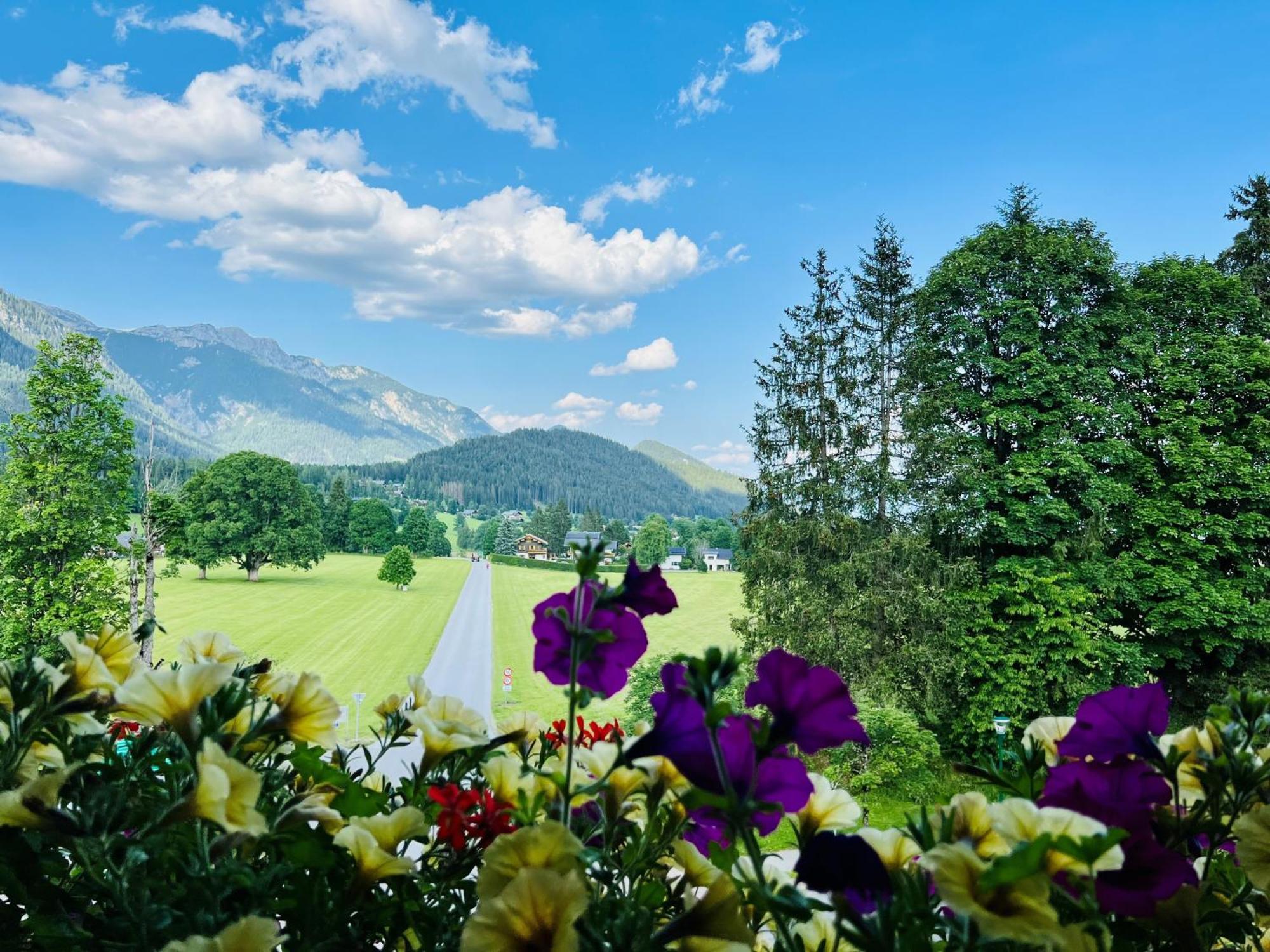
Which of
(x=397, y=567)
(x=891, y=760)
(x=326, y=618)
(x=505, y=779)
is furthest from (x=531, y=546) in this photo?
(x=505, y=779)

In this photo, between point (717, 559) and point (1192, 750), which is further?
point (717, 559)

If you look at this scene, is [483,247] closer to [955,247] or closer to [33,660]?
[955,247]

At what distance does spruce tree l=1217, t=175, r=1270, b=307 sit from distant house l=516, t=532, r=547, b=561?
25231 mm

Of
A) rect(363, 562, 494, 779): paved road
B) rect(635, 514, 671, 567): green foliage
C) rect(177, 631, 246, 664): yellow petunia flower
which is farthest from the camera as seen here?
rect(635, 514, 671, 567): green foliage

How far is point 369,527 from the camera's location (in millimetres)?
27141

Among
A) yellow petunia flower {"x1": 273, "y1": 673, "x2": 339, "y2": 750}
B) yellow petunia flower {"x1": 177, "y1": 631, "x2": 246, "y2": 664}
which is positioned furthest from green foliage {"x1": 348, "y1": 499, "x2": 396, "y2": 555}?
yellow petunia flower {"x1": 273, "y1": 673, "x2": 339, "y2": 750}

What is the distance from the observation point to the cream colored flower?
1.22 feet

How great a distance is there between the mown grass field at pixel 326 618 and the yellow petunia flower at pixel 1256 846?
1013 centimetres

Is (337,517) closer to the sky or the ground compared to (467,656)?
closer to the sky

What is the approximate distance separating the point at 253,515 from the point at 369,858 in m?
18.7

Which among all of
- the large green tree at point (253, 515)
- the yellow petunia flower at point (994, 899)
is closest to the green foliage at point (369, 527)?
the large green tree at point (253, 515)

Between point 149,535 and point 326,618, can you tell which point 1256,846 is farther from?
point 326,618

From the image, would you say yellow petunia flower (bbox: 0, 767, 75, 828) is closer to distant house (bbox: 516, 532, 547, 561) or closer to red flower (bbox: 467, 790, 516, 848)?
red flower (bbox: 467, 790, 516, 848)

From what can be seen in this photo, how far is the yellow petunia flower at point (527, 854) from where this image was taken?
304 mm
